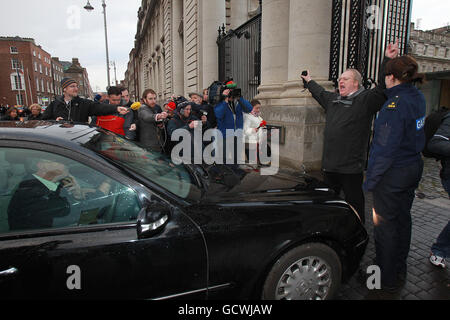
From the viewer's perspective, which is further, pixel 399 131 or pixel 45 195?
pixel 399 131

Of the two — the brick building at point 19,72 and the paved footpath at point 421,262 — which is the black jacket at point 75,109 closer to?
the paved footpath at point 421,262

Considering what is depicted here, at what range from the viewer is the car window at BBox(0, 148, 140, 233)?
1.68 meters

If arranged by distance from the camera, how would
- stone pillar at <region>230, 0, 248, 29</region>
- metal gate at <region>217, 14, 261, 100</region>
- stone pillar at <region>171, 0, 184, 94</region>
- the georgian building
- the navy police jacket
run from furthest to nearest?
1. stone pillar at <region>171, 0, 184, 94</region>
2. stone pillar at <region>230, 0, 248, 29</region>
3. metal gate at <region>217, 14, 261, 100</region>
4. the georgian building
5. the navy police jacket

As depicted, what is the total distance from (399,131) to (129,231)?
2122 millimetres

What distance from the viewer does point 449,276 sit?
9.00 ft

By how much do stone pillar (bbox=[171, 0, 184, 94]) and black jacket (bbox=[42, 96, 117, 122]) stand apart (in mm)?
15261

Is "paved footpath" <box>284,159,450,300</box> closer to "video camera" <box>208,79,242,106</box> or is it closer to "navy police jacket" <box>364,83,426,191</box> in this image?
"navy police jacket" <box>364,83,426,191</box>

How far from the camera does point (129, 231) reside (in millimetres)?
1713

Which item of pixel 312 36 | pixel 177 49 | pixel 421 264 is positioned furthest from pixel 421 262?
pixel 177 49

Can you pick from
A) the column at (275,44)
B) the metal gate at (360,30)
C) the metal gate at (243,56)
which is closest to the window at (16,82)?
the metal gate at (243,56)

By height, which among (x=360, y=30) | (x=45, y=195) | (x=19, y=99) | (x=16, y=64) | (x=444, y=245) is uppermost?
(x=16, y=64)

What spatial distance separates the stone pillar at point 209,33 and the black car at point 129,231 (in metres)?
11.1

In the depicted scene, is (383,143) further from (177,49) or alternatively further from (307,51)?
(177,49)

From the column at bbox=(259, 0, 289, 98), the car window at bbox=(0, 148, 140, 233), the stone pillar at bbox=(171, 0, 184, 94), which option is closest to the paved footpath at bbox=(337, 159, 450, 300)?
the car window at bbox=(0, 148, 140, 233)
